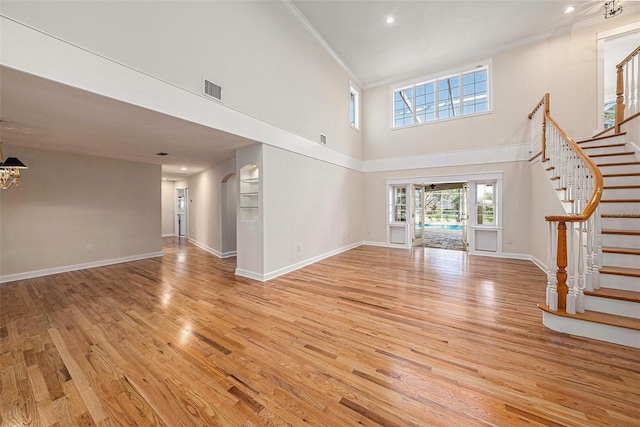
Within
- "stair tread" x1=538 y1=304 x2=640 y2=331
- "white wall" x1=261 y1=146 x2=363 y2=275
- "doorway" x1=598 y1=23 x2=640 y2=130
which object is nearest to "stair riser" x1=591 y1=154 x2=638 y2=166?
"doorway" x1=598 y1=23 x2=640 y2=130

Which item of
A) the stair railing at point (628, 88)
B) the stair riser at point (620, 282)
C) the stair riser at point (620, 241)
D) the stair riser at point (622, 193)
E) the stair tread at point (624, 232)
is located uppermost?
the stair railing at point (628, 88)

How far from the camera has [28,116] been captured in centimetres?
295

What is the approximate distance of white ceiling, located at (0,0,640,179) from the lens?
8.84ft

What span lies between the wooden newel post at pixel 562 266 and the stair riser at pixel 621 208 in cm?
156

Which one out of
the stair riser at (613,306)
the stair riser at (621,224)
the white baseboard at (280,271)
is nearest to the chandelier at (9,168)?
the white baseboard at (280,271)

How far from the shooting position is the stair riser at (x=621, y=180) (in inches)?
134

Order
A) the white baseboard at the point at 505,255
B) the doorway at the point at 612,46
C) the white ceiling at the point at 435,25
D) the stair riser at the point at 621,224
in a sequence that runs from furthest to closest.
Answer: the white baseboard at the point at 505,255 → the doorway at the point at 612,46 → the white ceiling at the point at 435,25 → the stair riser at the point at 621,224

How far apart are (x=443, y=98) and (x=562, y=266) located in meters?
5.92

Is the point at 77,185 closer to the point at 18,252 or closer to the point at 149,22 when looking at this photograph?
the point at 18,252

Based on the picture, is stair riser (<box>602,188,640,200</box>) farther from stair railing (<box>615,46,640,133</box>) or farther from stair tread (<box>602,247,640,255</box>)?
stair railing (<box>615,46,640,133</box>)

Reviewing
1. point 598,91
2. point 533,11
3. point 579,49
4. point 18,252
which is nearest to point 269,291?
point 18,252

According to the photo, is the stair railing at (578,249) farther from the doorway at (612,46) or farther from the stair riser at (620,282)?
the doorway at (612,46)

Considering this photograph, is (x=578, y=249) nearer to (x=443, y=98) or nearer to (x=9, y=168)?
(x=443, y=98)

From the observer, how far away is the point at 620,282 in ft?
8.20
